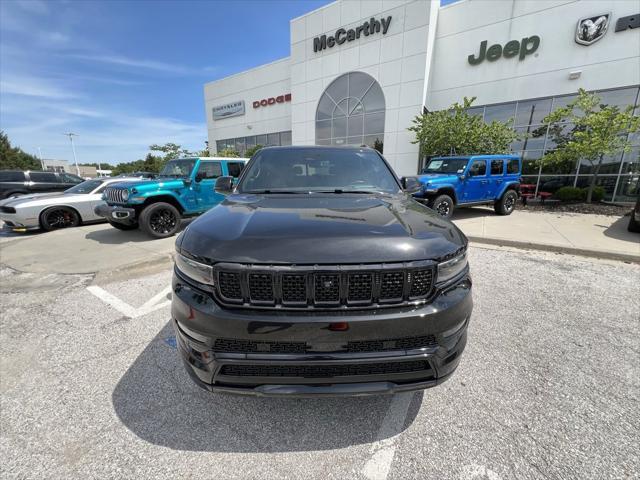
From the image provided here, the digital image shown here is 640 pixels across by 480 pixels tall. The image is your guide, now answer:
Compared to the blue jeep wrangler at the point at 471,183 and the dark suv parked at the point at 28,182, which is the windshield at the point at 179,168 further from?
the dark suv parked at the point at 28,182

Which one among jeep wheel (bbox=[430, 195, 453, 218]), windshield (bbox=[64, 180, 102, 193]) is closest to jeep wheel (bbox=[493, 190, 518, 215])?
jeep wheel (bbox=[430, 195, 453, 218])

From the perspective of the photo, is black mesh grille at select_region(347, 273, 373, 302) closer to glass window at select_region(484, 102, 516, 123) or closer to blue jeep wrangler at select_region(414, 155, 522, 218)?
blue jeep wrangler at select_region(414, 155, 522, 218)

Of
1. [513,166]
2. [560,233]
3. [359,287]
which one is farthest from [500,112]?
[359,287]

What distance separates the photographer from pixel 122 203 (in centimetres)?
610

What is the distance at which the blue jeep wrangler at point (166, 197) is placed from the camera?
607 centimetres

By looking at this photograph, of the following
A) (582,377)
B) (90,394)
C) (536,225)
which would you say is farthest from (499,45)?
(90,394)

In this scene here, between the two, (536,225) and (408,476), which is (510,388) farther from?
(536,225)

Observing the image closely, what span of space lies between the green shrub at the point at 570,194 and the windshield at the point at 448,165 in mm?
7228

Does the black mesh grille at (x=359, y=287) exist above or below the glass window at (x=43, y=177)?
below

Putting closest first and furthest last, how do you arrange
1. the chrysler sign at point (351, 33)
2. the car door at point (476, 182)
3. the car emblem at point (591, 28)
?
the car door at point (476, 182) → the car emblem at point (591, 28) → the chrysler sign at point (351, 33)

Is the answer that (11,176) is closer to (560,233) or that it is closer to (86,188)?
(86,188)

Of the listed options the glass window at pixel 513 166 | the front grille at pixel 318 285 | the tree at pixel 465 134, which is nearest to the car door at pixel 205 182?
the front grille at pixel 318 285

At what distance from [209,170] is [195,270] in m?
6.29

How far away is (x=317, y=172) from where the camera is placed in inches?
108
